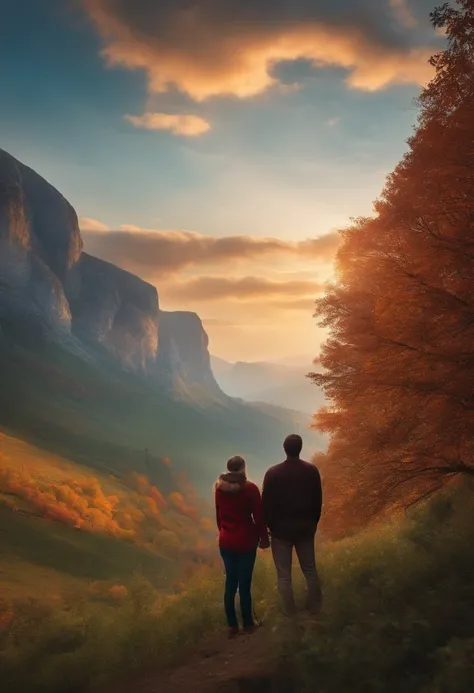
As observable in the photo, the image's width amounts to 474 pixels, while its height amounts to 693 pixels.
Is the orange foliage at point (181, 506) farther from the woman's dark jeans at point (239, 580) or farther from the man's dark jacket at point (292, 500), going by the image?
the man's dark jacket at point (292, 500)

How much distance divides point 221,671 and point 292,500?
2.01 m

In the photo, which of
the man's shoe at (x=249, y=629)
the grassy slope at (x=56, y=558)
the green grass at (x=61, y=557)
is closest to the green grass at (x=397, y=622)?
the man's shoe at (x=249, y=629)

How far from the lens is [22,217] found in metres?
169

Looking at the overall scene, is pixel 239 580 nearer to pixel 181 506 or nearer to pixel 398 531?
pixel 398 531

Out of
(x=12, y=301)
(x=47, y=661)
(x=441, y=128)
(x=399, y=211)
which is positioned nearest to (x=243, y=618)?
(x=47, y=661)

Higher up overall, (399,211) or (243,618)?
(399,211)

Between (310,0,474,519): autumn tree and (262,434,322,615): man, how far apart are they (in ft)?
5.05

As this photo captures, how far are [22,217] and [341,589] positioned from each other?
184 m

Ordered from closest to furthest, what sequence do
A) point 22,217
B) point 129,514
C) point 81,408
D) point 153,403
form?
point 129,514, point 81,408, point 22,217, point 153,403

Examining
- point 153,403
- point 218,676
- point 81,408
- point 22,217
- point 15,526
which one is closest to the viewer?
point 218,676

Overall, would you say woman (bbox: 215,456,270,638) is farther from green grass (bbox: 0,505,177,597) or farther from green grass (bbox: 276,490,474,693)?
green grass (bbox: 0,505,177,597)

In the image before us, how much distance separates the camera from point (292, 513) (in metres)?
6.16

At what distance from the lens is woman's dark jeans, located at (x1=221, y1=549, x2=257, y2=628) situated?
20.4ft

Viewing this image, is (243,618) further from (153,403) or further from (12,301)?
(153,403)
